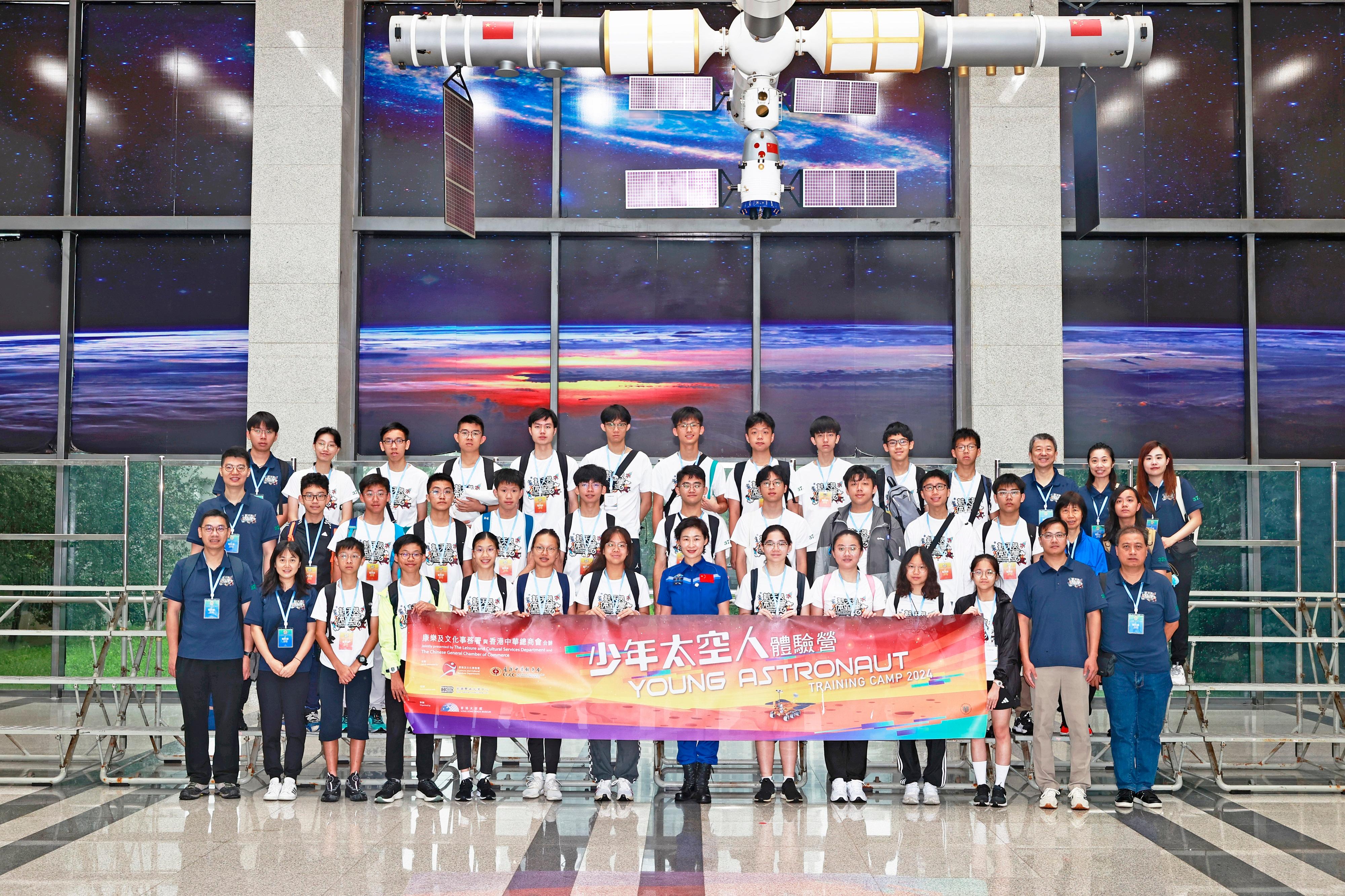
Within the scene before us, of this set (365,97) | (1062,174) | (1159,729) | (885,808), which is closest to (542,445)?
(885,808)

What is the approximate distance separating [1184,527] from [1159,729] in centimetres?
157

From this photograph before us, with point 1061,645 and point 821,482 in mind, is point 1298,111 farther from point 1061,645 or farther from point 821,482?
point 1061,645

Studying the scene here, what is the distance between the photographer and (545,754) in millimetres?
7082

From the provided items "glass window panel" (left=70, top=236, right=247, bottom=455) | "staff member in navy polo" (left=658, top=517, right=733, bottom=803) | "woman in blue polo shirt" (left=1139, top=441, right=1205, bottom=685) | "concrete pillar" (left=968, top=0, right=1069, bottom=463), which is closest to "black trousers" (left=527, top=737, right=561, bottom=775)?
"staff member in navy polo" (left=658, top=517, right=733, bottom=803)

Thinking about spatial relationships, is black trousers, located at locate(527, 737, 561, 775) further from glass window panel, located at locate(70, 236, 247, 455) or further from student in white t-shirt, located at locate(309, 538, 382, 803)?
glass window panel, located at locate(70, 236, 247, 455)

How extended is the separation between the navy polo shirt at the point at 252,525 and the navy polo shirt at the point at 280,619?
49cm

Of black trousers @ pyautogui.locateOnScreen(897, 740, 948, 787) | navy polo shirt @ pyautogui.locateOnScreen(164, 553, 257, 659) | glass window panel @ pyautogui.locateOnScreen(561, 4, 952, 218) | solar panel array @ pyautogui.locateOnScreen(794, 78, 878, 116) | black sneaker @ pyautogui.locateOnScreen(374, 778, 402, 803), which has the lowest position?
black sneaker @ pyautogui.locateOnScreen(374, 778, 402, 803)

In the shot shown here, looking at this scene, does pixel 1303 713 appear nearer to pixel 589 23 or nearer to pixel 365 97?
pixel 589 23

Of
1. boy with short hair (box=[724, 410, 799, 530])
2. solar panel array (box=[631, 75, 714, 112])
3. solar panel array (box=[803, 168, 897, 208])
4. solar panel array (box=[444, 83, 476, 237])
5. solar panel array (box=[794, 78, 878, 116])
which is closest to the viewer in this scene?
boy with short hair (box=[724, 410, 799, 530])

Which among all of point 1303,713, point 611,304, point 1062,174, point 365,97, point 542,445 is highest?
point 365,97

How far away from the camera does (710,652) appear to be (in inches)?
272

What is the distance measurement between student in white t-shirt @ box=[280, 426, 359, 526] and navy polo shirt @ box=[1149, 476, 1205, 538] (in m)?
5.77

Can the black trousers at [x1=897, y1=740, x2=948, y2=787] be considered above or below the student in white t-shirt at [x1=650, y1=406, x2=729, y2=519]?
below

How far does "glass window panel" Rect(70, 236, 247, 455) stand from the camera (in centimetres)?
1108
